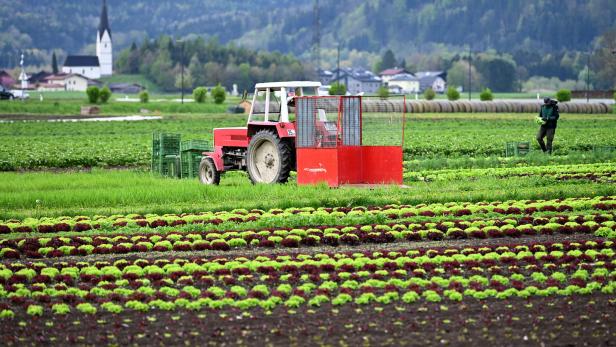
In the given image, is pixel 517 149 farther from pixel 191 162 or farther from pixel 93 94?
pixel 93 94

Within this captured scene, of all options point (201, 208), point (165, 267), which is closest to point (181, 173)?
point (201, 208)

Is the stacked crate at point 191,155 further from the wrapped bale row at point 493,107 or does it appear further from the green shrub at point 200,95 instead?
the green shrub at point 200,95

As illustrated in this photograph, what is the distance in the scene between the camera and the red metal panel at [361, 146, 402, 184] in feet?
96.6

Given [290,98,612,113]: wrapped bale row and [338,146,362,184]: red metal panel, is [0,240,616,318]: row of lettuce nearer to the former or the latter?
[338,146,362,184]: red metal panel

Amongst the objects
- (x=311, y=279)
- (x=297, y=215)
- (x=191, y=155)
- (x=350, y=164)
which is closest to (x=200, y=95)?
(x=191, y=155)

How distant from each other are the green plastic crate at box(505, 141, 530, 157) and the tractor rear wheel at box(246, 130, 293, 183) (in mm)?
12925

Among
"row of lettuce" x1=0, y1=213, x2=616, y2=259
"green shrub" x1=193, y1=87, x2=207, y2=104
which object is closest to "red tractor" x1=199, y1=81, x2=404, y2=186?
"row of lettuce" x1=0, y1=213, x2=616, y2=259

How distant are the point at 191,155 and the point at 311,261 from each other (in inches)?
631

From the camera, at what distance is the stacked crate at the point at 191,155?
34125 millimetres

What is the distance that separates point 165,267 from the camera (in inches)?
733

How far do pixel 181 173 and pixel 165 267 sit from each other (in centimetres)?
1625

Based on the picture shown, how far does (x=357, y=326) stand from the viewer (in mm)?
14984

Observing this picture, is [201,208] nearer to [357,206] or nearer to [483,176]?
[357,206]

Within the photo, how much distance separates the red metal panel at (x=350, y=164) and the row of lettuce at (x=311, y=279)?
935 cm
